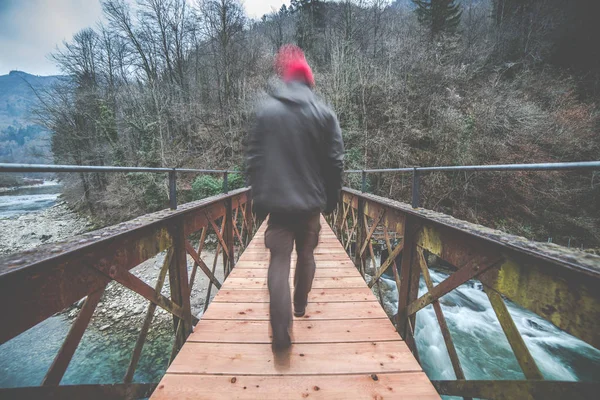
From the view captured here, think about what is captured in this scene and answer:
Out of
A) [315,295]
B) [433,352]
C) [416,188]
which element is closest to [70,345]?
[315,295]

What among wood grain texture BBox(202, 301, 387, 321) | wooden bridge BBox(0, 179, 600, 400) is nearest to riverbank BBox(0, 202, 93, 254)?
wood grain texture BBox(202, 301, 387, 321)

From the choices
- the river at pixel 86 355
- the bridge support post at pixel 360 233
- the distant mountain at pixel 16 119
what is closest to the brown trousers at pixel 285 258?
the bridge support post at pixel 360 233

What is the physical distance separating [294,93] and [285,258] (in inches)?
43.6

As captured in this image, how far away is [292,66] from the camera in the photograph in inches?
65.6

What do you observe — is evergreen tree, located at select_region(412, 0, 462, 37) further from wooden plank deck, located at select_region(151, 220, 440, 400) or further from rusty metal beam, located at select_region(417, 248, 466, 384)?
wooden plank deck, located at select_region(151, 220, 440, 400)

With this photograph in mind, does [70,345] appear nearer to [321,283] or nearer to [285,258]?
[285,258]

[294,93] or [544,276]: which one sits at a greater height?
[294,93]

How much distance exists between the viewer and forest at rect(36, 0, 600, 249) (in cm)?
1140

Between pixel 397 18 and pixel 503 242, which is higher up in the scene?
pixel 397 18

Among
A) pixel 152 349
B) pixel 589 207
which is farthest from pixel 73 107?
pixel 589 207

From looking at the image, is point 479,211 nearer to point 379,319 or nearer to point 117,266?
point 379,319

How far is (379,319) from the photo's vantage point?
2.03 metres

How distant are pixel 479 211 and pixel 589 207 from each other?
12.9ft

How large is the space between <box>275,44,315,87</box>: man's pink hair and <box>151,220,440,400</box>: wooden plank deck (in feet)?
6.26
